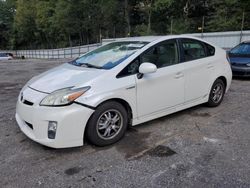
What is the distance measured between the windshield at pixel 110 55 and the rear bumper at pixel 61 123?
86 centimetres

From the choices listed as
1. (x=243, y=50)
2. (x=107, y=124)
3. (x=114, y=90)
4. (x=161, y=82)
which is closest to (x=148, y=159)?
(x=107, y=124)

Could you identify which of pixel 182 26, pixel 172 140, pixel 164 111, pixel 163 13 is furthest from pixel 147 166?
pixel 163 13

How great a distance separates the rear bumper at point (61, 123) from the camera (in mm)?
2771

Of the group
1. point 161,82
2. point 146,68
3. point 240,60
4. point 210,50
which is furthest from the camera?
point 240,60

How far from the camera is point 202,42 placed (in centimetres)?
445

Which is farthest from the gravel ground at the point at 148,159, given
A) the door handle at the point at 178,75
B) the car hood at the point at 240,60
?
the car hood at the point at 240,60

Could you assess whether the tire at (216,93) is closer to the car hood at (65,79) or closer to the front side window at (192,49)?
the front side window at (192,49)

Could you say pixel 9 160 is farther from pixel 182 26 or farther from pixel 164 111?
pixel 182 26

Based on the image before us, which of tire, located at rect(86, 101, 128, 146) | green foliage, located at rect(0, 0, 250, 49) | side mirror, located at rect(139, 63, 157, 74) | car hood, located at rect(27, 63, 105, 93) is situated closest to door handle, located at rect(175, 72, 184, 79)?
side mirror, located at rect(139, 63, 157, 74)

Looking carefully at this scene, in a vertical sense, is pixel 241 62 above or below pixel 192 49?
below

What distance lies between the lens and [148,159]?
9.36ft

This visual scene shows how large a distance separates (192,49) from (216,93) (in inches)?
43.6

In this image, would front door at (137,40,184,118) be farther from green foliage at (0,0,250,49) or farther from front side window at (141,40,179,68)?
green foliage at (0,0,250,49)

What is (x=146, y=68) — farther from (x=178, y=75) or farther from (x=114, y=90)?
(x=178, y=75)
